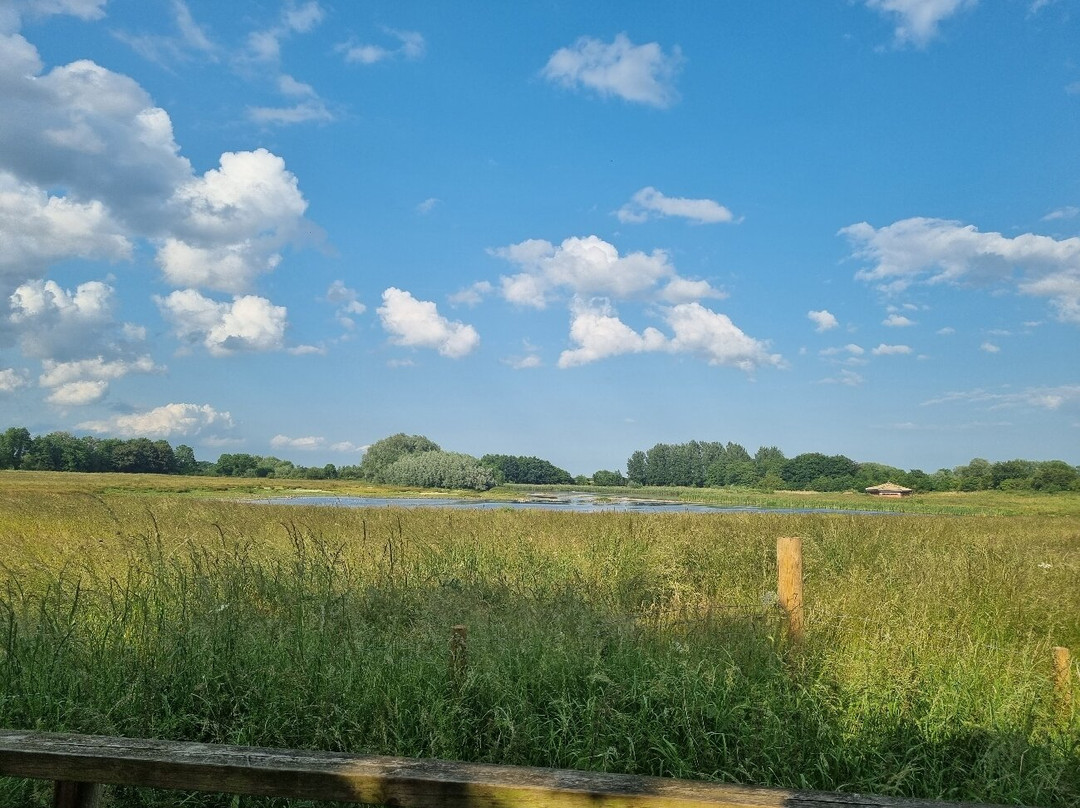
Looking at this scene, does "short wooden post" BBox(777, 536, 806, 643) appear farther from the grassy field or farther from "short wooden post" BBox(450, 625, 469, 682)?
"short wooden post" BBox(450, 625, 469, 682)

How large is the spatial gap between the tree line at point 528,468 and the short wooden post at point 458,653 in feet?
247

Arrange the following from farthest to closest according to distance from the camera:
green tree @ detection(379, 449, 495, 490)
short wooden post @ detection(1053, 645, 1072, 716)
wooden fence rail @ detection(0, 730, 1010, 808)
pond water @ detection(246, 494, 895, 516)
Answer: green tree @ detection(379, 449, 495, 490) < pond water @ detection(246, 494, 895, 516) < short wooden post @ detection(1053, 645, 1072, 716) < wooden fence rail @ detection(0, 730, 1010, 808)

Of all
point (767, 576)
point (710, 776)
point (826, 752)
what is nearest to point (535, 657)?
point (710, 776)

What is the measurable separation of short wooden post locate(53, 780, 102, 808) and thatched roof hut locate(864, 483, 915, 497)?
8588 cm

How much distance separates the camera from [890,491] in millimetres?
81062

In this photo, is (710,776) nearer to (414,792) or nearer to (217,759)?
(414,792)

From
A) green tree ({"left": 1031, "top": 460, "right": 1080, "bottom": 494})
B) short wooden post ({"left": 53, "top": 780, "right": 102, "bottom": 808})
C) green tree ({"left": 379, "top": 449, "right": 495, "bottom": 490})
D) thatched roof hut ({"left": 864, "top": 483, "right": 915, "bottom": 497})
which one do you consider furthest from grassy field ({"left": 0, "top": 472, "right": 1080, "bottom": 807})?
thatched roof hut ({"left": 864, "top": 483, "right": 915, "bottom": 497})

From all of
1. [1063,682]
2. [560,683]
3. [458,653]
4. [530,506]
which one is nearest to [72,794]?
[458,653]

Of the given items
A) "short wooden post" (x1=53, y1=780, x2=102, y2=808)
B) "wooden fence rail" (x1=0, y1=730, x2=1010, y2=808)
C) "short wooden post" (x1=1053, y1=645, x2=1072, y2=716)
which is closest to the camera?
"wooden fence rail" (x1=0, y1=730, x2=1010, y2=808)

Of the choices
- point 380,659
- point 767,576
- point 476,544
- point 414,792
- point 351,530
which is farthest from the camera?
point 351,530

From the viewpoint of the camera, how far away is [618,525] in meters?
15.5

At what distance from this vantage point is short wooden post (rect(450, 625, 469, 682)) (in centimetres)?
485

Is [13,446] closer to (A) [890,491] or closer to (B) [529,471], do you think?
(B) [529,471]

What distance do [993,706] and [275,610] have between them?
602 cm
